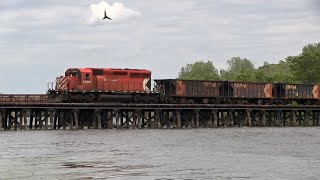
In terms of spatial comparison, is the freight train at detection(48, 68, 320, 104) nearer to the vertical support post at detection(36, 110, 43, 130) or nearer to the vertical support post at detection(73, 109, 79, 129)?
the vertical support post at detection(36, 110, 43, 130)

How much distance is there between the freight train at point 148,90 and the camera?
5756 cm

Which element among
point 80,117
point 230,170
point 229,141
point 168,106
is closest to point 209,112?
point 168,106

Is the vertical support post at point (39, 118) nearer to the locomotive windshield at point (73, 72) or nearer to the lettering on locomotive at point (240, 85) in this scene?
the locomotive windshield at point (73, 72)

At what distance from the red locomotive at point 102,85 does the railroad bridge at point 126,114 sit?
1133mm

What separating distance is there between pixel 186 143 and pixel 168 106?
1993 centimetres

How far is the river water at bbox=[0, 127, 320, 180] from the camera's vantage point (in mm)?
23734

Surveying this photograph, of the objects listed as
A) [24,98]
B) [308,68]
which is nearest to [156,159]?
[24,98]

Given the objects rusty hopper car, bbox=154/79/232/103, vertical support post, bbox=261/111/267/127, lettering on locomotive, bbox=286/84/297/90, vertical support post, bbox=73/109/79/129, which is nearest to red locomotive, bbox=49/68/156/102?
vertical support post, bbox=73/109/79/129

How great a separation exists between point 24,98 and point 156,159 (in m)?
28.3

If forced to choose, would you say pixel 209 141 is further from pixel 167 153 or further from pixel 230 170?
pixel 230 170

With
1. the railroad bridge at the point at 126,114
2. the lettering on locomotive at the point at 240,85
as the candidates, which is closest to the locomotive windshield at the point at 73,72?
the railroad bridge at the point at 126,114

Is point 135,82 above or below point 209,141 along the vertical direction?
above

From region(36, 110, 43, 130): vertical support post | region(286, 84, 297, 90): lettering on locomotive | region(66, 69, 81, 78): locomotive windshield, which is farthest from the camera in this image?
region(286, 84, 297, 90): lettering on locomotive

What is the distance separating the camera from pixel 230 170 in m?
24.9
